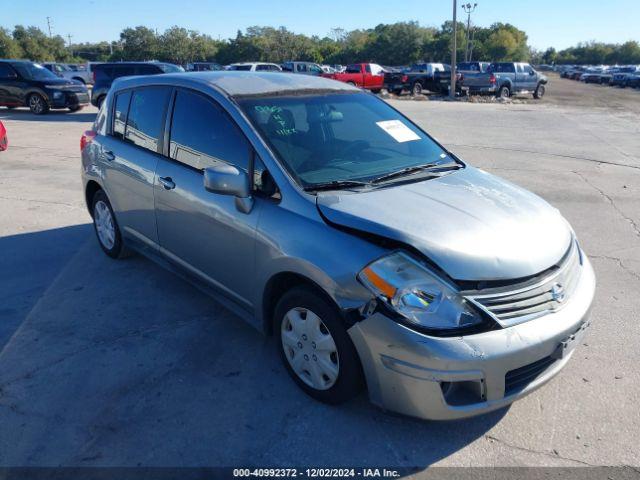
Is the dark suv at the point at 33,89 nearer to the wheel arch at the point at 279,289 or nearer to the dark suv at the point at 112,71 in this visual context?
the dark suv at the point at 112,71

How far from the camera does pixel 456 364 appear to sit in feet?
7.90

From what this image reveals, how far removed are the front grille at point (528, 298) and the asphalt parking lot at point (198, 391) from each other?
70 cm

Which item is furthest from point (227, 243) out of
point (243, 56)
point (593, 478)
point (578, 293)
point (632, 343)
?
point (243, 56)

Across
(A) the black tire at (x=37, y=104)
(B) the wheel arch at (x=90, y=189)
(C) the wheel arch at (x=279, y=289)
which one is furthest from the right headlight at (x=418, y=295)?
(A) the black tire at (x=37, y=104)

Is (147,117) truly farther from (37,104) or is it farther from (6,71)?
(6,71)

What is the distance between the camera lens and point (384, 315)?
8.25 feet

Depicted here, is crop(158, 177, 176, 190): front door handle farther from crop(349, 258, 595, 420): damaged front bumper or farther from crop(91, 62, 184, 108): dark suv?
crop(91, 62, 184, 108): dark suv

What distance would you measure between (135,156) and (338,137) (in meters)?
1.82

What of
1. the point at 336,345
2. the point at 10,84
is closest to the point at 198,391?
the point at 336,345

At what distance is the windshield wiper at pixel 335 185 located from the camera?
311 cm

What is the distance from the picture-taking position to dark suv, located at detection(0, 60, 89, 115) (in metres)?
18.3

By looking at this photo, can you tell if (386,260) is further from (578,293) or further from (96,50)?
(96,50)

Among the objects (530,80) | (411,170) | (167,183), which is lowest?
(167,183)

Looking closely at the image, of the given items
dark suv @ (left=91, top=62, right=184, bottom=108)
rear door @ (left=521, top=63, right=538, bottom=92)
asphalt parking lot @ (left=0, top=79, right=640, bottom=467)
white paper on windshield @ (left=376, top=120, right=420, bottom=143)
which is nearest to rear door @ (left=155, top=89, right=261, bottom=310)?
asphalt parking lot @ (left=0, top=79, right=640, bottom=467)
